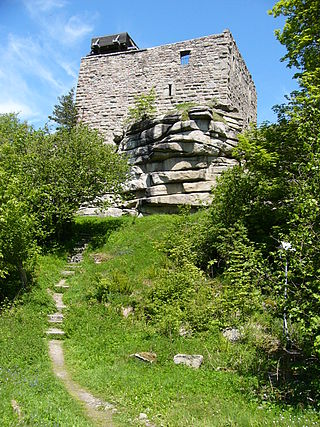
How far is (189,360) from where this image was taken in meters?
7.86

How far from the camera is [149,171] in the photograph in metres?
19.4

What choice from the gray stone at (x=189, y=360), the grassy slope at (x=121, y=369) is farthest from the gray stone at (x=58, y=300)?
the gray stone at (x=189, y=360)

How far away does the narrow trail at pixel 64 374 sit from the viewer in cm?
615

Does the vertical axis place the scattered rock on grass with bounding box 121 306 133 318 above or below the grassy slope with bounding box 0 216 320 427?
above

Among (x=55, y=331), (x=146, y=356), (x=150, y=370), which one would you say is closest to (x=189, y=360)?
(x=150, y=370)

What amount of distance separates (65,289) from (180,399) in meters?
7.37

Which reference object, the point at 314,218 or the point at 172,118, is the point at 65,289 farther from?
the point at 172,118

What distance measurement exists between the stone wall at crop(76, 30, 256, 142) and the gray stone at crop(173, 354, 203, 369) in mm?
15556

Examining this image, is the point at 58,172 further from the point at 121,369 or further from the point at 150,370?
the point at 150,370

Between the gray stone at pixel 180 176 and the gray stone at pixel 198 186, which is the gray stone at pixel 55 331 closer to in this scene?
the gray stone at pixel 198 186

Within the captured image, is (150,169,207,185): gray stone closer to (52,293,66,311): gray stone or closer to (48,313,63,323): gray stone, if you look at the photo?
(52,293,66,311): gray stone

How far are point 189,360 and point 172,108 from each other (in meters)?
17.0

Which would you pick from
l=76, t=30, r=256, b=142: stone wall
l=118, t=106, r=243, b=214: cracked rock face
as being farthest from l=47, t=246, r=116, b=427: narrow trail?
l=76, t=30, r=256, b=142: stone wall

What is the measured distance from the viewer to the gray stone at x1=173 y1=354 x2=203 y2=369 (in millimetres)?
7742
